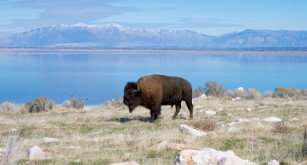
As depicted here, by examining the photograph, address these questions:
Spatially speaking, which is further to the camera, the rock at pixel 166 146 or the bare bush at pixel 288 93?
the bare bush at pixel 288 93

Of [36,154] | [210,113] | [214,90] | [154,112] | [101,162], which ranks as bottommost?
[214,90]

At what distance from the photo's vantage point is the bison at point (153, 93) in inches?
784

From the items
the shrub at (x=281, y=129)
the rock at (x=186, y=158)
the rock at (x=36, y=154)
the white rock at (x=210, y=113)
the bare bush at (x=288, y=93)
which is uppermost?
the rock at (x=186, y=158)

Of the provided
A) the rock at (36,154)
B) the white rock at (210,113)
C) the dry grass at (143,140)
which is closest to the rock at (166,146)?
the dry grass at (143,140)

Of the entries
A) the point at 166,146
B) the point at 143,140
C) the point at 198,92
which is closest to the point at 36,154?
the point at 166,146

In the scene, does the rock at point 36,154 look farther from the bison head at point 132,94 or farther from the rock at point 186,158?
the bison head at point 132,94

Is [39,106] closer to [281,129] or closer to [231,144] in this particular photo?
[281,129]

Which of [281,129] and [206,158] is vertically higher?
[206,158]

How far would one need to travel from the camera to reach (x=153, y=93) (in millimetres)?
20094

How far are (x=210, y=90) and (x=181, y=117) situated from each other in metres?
21.5

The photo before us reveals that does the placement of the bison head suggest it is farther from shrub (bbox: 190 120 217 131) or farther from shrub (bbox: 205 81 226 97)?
shrub (bbox: 205 81 226 97)

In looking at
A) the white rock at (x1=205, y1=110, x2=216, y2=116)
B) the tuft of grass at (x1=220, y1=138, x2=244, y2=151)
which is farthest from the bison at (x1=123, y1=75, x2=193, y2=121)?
the tuft of grass at (x1=220, y1=138, x2=244, y2=151)

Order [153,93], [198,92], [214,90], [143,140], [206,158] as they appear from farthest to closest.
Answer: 1. [198,92]
2. [214,90]
3. [153,93]
4. [143,140]
5. [206,158]

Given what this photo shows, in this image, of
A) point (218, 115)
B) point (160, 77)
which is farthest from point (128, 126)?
point (218, 115)
